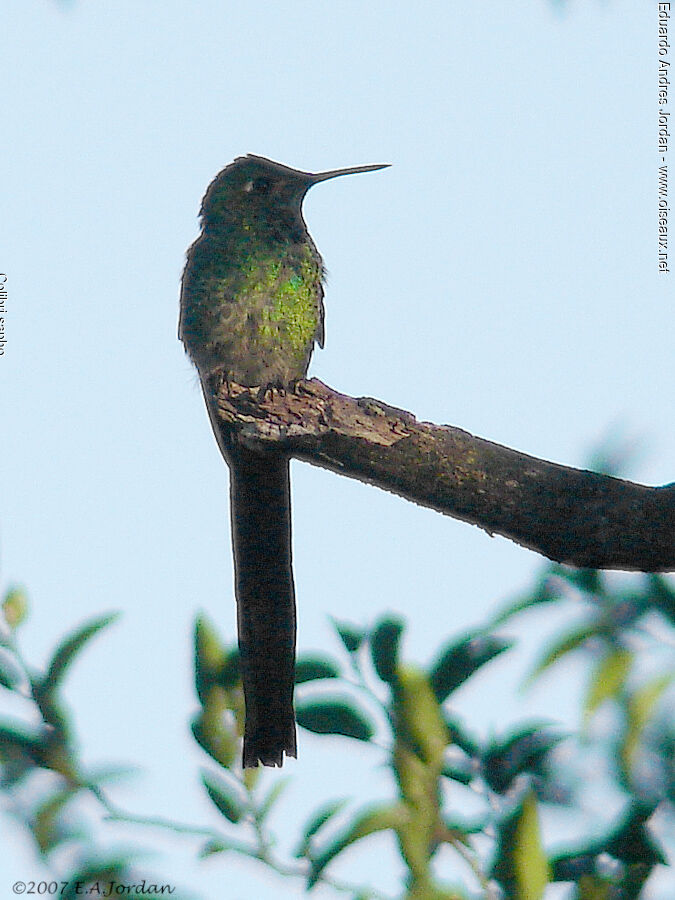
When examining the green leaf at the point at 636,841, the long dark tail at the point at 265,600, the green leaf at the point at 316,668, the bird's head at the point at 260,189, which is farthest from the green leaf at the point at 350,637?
the bird's head at the point at 260,189

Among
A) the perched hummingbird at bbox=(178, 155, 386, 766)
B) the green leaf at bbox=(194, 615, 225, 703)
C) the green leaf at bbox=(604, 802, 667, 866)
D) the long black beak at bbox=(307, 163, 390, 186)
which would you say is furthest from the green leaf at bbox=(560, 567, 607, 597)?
the long black beak at bbox=(307, 163, 390, 186)

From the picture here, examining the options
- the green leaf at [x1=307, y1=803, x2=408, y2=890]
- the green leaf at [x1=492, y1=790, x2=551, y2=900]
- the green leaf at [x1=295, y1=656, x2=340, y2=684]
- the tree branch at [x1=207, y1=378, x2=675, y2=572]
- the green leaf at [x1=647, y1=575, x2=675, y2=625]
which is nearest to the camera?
the green leaf at [x1=492, y1=790, x2=551, y2=900]

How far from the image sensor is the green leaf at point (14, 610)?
1896 millimetres

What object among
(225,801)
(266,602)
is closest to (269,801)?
(225,801)

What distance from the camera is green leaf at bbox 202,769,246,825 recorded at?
6.05 feet

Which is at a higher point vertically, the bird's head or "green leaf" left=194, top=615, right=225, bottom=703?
the bird's head

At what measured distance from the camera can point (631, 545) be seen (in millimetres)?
2178

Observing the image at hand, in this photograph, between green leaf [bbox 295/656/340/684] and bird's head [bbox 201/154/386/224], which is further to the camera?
bird's head [bbox 201/154/386/224]

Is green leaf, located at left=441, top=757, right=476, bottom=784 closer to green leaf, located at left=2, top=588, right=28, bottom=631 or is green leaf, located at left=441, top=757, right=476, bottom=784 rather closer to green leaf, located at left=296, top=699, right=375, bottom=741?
green leaf, located at left=296, top=699, right=375, bottom=741

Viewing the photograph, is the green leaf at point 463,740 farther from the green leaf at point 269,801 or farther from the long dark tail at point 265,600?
the long dark tail at point 265,600

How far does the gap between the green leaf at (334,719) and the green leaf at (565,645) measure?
11.7 inches

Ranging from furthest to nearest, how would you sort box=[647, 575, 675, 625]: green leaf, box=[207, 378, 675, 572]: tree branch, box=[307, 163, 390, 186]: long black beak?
box=[307, 163, 390, 186]: long black beak, box=[207, 378, 675, 572]: tree branch, box=[647, 575, 675, 625]: green leaf

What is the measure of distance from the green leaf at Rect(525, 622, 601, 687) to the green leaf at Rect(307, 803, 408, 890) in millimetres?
294

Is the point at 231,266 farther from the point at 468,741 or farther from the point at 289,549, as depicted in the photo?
the point at 468,741
